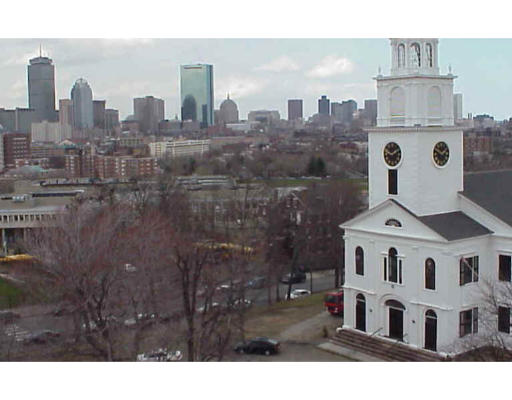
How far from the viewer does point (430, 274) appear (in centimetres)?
1439

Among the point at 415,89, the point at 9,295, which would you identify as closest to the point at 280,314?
the point at 415,89

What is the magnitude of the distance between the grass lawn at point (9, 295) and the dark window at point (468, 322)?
12.7 meters

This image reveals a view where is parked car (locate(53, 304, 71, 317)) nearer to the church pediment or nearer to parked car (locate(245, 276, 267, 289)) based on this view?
the church pediment

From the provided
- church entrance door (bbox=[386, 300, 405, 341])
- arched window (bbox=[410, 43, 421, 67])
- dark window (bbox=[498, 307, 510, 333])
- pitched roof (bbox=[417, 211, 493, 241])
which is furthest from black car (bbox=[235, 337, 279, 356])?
arched window (bbox=[410, 43, 421, 67])

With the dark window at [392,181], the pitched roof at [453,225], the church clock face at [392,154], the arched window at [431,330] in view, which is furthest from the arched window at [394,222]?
the arched window at [431,330]

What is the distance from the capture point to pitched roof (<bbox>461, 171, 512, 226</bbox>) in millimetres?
15008

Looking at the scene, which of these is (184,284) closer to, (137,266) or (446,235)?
(137,266)

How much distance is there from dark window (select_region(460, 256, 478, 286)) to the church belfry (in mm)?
1247

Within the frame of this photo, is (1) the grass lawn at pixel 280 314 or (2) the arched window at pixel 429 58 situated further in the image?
(1) the grass lawn at pixel 280 314

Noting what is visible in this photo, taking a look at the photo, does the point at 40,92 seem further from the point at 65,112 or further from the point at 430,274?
the point at 430,274

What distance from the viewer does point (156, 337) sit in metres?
13.8

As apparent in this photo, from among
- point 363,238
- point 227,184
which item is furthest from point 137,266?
point 227,184

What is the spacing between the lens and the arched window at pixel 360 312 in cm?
1570

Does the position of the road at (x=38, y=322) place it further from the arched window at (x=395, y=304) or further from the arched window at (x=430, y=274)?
the arched window at (x=430, y=274)
